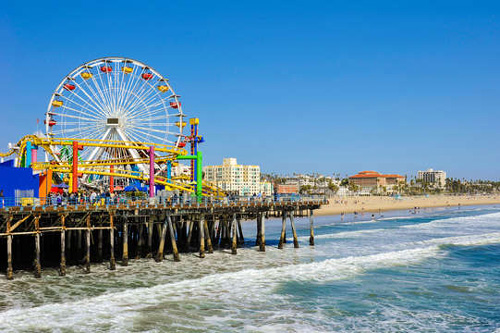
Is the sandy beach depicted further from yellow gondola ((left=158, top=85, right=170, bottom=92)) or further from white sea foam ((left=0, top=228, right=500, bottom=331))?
white sea foam ((left=0, top=228, right=500, bottom=331))

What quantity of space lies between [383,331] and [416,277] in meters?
10.3

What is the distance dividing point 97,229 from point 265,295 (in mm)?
13234

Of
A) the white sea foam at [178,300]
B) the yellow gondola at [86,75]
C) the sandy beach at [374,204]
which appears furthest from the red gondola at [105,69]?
the sandy beach at [374,204]

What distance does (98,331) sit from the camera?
54.1ft

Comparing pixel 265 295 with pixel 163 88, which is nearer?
pixel 265 295

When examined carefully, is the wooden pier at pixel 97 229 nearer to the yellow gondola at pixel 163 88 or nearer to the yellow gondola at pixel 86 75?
the yellow gondola at pixel 163 88

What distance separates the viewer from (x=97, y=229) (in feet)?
99.2

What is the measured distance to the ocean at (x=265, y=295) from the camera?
58.0 ft

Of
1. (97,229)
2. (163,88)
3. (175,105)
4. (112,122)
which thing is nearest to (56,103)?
(112,122)

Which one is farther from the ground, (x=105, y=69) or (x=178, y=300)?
(x=105, y=69)

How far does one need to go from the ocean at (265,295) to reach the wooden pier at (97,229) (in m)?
1.16

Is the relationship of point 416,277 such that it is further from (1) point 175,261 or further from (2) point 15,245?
(2) point 15,245

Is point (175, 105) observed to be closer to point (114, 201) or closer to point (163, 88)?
point (163, 88)

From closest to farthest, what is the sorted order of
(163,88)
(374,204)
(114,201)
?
(114,201), (163,88), (374,204)
